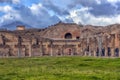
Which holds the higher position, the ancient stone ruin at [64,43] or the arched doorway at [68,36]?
the arched doorway at [68,36]

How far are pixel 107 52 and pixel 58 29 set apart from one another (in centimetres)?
1794

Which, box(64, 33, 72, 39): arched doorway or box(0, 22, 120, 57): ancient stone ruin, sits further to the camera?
box(64, 33, 72, 39): arched doorway

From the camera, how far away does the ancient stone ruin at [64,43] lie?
8262 centimetres

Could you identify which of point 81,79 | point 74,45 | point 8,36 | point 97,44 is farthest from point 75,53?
point 81,79

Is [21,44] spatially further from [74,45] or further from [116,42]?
[116,42]

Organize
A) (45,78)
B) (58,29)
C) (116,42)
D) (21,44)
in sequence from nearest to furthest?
(45,78), (116,42), (21,44), (58,29)

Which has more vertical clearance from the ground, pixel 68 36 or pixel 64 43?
pixel 68 36

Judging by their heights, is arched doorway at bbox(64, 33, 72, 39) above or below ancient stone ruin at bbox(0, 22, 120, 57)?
above

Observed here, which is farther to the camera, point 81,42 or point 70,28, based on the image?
point 70,28

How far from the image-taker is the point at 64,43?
→ 8938 cm

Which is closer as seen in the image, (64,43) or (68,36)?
(64,43)

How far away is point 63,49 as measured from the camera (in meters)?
88.7

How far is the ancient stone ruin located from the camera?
82625 millimetres

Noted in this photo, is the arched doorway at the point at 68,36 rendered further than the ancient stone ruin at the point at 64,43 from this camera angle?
Yes
